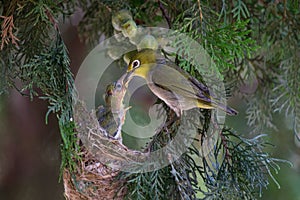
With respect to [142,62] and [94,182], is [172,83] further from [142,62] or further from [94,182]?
[94,182]

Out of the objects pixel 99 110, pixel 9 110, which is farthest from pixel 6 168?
pixel 99 110

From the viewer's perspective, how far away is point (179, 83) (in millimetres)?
856

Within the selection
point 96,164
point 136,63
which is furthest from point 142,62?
point 96,164

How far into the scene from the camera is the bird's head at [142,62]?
884 mm

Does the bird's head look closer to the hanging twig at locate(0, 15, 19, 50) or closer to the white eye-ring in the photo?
the white eye-ring

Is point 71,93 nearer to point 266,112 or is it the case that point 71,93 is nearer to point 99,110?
point 99,110

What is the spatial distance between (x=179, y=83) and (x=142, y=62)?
76 mm

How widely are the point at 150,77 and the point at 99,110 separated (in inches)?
6.6

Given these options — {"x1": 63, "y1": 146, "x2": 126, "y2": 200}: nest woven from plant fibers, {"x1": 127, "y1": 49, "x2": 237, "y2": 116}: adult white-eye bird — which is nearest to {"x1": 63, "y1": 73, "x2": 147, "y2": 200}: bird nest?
{"x1": 63, "y1": 146, "x2": 126, "y2": 200}: nest woven from plant fibers

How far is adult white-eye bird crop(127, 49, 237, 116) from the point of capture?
33.4 inches

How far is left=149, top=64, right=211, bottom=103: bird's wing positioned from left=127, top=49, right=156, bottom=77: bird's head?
0.05 ft

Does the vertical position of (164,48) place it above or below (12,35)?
below

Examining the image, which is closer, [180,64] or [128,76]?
[180,64]

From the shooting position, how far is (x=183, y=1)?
965 mm
